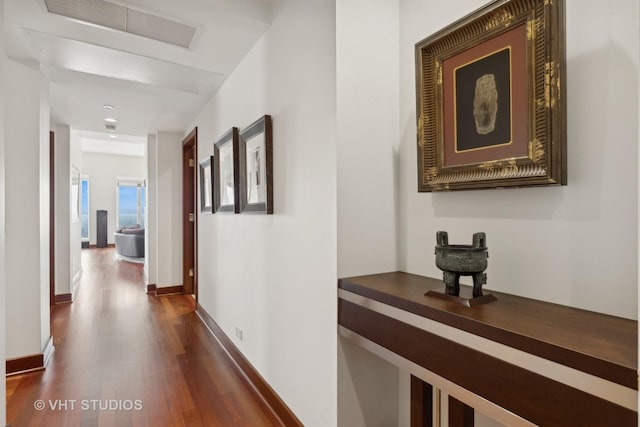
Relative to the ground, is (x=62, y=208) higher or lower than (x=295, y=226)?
higher

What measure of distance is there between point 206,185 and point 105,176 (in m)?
8.43

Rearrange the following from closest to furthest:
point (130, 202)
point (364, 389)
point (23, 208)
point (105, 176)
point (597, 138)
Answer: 1. point (597, 138)
2. point (364, 389)
3. point (23, 208)
4. point (105, 176)
5. point (130, 202)

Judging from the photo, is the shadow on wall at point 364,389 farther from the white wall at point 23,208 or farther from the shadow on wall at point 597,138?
the white wall at point 23,208

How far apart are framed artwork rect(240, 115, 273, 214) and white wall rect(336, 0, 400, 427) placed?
2.40ft

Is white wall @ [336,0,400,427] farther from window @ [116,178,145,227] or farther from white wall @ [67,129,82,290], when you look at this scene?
window @ [116,178,145,227]

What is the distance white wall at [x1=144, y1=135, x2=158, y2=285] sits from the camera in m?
4.87

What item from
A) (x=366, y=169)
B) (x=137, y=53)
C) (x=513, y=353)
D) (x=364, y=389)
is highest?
(x=137, y=53)

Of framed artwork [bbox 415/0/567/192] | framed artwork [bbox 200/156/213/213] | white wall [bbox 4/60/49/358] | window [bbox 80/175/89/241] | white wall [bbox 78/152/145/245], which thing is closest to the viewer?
framed artwork [bbox 415/0/567/192]

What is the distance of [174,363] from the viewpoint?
2641 mm

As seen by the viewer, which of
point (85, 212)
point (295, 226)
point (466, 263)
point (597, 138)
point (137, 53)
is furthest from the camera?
point (85, 212)

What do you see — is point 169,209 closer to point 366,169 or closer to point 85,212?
point 366,169

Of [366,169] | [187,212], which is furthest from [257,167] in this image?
[187,212]

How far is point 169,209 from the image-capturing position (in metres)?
4.79

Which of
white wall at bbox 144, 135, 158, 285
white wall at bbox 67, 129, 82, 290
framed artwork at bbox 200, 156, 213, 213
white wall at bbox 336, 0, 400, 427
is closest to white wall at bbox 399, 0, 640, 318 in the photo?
white wall at bbox 336, 0, 400, 427
